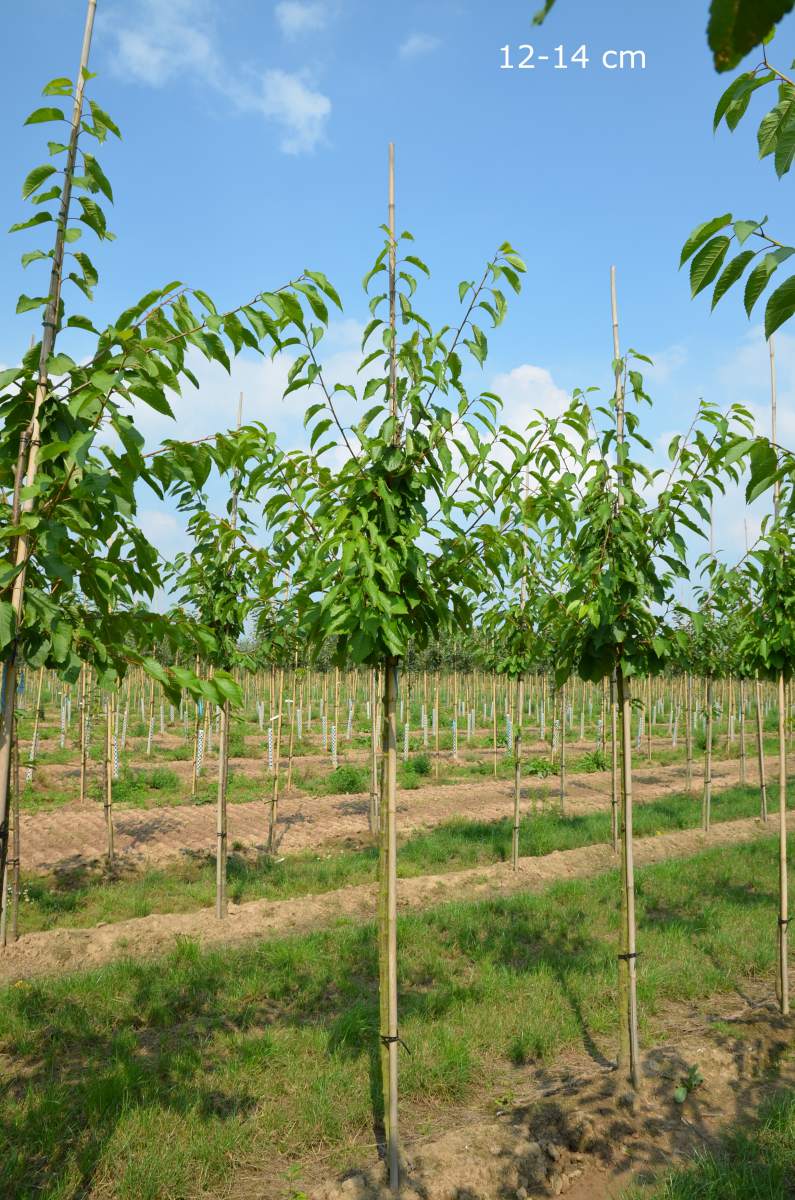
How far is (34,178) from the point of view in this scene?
281 centimetres

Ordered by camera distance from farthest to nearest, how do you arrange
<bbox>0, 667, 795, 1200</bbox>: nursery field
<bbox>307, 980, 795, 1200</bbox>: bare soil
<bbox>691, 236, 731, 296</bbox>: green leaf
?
<bbox>0, 667, 795, 1200</bbox>: nursery field, <bbox>307, 980, 795, 1200</bbox>: bare soil, <bbox>691, 236, 731, 296</bbox>: green leaf

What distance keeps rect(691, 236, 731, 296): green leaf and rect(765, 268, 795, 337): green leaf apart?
31 cm

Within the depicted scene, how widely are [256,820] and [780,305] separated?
48.4ft

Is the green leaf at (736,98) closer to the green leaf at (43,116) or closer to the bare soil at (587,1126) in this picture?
the green leaf at (43,116)

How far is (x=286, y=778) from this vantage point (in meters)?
19.9

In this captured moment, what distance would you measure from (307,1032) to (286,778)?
14.5m

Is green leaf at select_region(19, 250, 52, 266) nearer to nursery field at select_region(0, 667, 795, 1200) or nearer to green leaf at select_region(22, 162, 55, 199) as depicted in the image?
green leaf at select_region(22, 162, 55, 199)

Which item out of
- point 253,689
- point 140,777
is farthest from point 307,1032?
point 253,689

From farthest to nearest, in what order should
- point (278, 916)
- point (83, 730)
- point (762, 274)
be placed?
point (83, 730) → point (278, 916) → point (762, 274)

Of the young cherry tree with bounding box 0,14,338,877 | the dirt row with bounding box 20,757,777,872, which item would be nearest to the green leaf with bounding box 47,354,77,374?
the young cherry tree with bounding box 0,14,338,877

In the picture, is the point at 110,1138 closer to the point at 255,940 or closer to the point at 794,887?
the point at 255,940

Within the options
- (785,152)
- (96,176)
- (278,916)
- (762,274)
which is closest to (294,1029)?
(278,916)

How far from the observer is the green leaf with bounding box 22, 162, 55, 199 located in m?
2.79

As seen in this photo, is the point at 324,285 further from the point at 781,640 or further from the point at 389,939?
the point at 781,640
